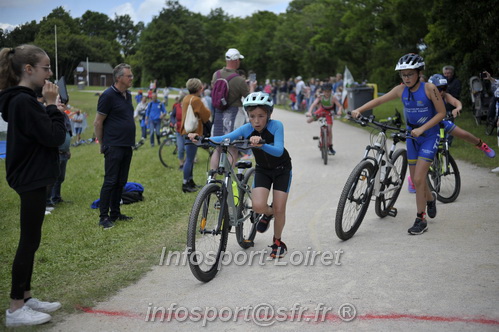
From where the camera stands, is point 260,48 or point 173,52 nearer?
point 260,48

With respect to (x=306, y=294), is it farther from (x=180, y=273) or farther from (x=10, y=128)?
(x=10, y=128)

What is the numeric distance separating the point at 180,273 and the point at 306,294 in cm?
157

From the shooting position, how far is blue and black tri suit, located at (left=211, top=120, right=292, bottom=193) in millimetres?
6395

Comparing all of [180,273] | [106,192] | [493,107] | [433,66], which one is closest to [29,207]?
[180,273]

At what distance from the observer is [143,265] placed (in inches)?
263

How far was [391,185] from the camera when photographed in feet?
27.2

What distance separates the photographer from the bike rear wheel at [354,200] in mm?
7074

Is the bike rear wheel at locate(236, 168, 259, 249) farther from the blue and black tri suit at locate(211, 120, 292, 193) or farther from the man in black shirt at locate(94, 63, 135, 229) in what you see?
the man in black shirt at locate(94, 63, 135, 229)

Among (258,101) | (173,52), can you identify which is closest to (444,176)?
(258,101)
